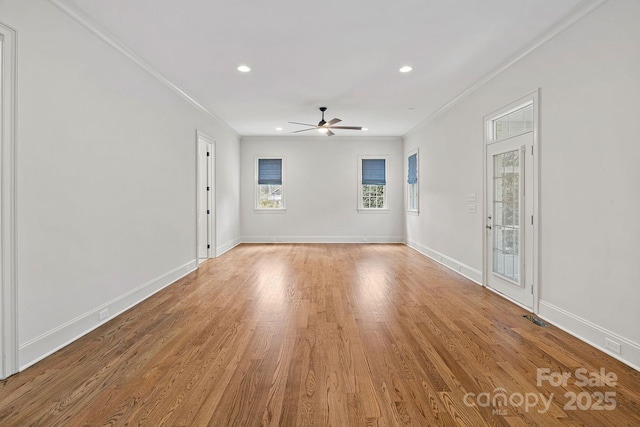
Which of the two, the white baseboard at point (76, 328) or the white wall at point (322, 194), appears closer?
the white baseboard at point (76, 328)

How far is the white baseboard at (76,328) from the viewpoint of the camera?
239cm

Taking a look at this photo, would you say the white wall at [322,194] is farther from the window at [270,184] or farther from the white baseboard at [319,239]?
the window at [270,184]

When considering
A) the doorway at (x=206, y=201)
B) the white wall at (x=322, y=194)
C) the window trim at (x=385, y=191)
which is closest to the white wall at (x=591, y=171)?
the window trim at (x=385, y=191)

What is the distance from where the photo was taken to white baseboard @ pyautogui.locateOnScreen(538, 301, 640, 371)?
2372 mm

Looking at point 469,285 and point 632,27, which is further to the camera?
point 469,285

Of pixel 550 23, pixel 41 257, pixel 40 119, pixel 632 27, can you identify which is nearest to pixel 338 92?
pixel 550 23

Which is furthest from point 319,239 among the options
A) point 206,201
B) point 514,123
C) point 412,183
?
point 514,123

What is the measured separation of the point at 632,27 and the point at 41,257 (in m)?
4.89

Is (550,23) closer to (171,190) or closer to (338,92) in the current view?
(338,92)

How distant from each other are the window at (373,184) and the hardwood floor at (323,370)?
17.0 feet

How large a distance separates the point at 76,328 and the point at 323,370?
228 centimetres

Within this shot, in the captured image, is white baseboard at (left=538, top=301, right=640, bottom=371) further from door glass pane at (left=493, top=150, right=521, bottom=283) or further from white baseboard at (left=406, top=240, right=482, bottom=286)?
white baseboard at (left=406, top=240, right=482, bottom=286)

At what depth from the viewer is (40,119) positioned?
98.2 inches

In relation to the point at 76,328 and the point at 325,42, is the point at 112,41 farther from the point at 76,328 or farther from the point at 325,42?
the point at 76,328
